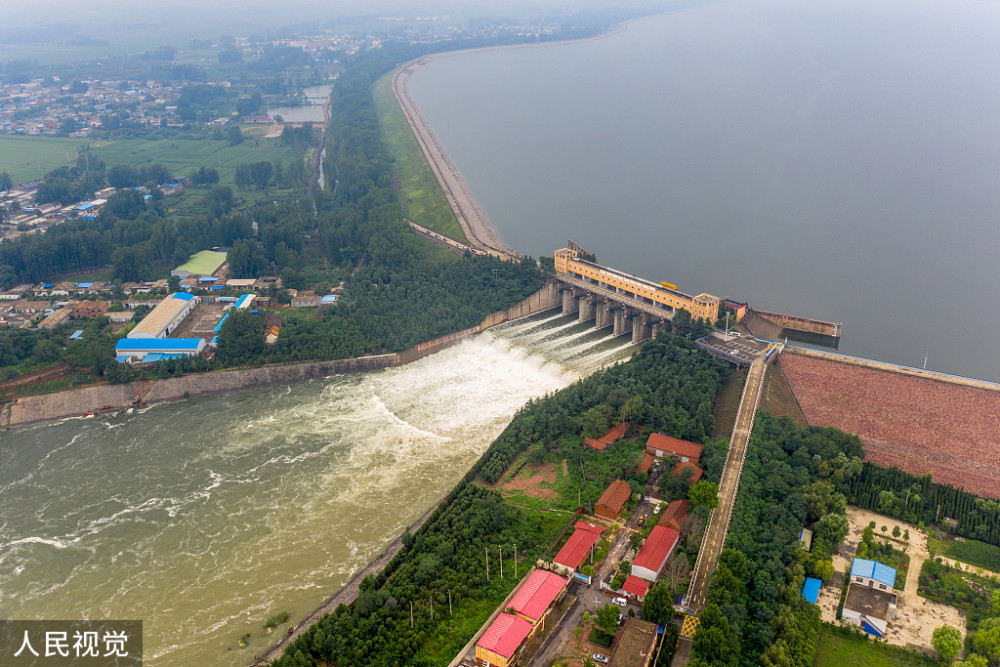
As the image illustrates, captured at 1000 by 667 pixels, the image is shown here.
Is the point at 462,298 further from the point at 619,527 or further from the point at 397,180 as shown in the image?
the point at 397,180

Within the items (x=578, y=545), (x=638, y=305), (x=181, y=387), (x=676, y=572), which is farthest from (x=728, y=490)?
(x=181, y=387)

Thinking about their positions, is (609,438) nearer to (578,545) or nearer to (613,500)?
(613,500)

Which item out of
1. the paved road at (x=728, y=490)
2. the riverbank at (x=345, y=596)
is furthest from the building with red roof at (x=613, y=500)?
the riverbank at (x=345, y=596)

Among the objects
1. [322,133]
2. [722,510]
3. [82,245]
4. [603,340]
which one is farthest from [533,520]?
[322,133]

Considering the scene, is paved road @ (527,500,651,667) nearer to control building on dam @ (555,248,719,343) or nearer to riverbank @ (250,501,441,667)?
riverbank @ (250,501,441,667)

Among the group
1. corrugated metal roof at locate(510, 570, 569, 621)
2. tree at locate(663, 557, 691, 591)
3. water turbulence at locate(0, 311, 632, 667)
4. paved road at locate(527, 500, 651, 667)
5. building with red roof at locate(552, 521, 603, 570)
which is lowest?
water turbulence at locate(0, 311, 632, 667)

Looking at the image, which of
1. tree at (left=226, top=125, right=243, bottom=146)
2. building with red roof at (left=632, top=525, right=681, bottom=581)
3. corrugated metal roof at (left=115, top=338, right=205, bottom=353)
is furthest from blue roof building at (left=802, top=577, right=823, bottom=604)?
tree at (left=226, top=125, right=243, bottom=146)
